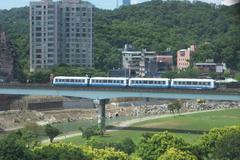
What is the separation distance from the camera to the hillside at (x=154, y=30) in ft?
112

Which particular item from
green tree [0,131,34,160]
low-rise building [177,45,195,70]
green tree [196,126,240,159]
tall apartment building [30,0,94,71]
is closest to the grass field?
green tree [196,126,240,159]

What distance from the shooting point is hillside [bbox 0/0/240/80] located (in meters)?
34.2

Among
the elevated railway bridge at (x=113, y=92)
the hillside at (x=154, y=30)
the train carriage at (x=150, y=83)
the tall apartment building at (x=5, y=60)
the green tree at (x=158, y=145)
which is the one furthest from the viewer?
the hillside at (x=154, y=30)

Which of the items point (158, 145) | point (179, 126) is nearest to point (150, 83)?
point (179, 126)

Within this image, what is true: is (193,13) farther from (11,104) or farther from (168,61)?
(11,104)

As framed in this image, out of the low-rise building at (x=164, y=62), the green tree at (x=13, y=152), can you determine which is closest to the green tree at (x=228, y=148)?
the green tree at (x=13, y=152)

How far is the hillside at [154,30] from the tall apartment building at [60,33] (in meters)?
1.43

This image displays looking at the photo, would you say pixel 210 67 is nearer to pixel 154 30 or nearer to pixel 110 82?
pixel 154 30

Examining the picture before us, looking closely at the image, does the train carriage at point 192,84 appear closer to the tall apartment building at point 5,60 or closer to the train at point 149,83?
the train at point 149,83

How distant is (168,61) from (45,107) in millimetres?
14953

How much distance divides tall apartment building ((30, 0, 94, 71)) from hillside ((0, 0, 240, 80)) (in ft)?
4.68

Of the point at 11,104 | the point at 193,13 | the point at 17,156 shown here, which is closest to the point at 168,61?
the point at 193,13

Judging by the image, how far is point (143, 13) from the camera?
45.3 metres

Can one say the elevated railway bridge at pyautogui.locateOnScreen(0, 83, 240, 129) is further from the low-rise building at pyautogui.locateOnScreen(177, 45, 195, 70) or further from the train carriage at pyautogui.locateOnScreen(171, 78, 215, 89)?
the low-rise building at pyautogui.locateOnScreen(177, 45, 195, 70)
